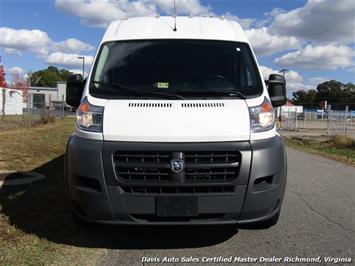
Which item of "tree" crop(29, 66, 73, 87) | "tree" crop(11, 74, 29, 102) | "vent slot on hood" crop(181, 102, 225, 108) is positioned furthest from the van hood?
"tree" crop(29, 66, 73, 87)

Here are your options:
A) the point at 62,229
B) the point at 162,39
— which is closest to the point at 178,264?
the point at 62,229

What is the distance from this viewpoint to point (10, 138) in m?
14.2

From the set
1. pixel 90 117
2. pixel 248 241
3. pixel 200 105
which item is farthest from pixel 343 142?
pixel 90 117

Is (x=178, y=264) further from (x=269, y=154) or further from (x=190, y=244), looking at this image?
(x=269, y=154)

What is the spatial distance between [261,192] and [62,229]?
7.71 feet

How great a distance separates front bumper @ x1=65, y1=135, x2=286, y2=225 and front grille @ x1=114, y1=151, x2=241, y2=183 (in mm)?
47

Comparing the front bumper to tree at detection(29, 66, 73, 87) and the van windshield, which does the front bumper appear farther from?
tree at detection(29, 66, 73, 87)

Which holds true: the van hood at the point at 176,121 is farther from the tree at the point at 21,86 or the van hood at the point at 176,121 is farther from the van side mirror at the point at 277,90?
the tree at the point at 21,86

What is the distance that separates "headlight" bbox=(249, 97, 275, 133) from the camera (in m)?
4.50

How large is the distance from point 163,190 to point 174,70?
161 cm

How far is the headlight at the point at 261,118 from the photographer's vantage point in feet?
14.8

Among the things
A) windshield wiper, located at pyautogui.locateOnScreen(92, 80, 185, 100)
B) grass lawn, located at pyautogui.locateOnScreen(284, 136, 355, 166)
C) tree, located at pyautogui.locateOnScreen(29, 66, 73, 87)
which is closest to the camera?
windshield wiper, located at pyautogui.locateOnScreen(92, 80, 185, 100)

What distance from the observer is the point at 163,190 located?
4246 millimetres

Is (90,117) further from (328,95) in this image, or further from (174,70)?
(328,95)
